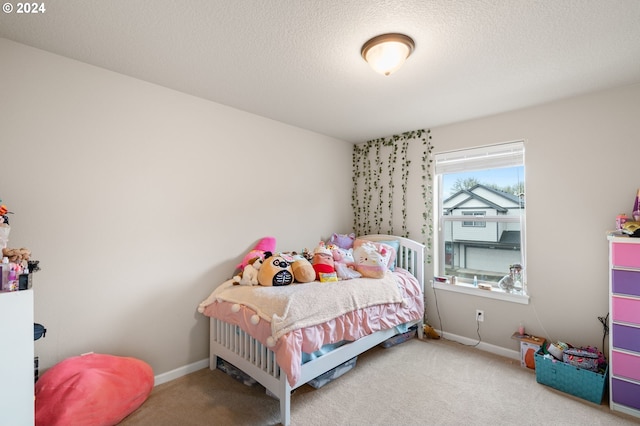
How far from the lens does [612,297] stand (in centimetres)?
206

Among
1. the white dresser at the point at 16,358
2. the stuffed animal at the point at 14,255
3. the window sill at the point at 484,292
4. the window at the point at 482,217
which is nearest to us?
the white dresser at the point at 16,358

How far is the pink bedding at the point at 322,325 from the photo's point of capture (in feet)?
5.96

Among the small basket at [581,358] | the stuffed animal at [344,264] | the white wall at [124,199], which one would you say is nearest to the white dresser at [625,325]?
the small basket at [581,358]

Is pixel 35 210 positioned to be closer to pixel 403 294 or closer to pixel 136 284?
pixel 136 284

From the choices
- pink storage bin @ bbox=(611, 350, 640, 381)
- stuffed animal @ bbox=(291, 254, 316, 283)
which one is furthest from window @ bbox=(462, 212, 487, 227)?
stuffed animal @ bbox=(291, 254, 316, 283)

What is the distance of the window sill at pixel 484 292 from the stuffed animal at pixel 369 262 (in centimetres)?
90

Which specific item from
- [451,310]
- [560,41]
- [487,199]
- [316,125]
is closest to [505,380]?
[451,310]

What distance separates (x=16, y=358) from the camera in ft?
4.04

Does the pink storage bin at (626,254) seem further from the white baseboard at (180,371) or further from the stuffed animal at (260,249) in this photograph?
the white baseboard at (180,371)

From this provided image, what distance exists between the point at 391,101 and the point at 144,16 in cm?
197

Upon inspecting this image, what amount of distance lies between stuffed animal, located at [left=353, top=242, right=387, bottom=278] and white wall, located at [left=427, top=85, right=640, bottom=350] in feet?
4.07

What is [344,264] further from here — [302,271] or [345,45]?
[345,45]

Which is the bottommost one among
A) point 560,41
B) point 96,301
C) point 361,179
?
point 96,301

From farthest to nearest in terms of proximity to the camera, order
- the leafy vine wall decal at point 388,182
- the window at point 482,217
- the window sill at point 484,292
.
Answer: the leafy vine wall decal at point 388,182, the window at point 482,217, the window sill at point 484,292
